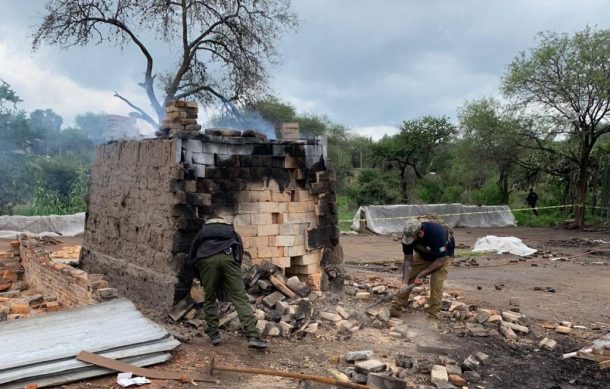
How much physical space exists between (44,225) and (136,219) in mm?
11791

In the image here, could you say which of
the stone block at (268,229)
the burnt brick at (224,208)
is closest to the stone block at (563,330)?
the stone block at (268,229)

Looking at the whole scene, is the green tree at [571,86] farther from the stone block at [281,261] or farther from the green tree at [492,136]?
the stone block at [281,261]

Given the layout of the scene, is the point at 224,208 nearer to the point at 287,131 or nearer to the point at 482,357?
the point at 287,131

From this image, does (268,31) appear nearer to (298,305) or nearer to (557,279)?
(557,279)

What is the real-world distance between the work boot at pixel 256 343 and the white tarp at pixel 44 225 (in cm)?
1370

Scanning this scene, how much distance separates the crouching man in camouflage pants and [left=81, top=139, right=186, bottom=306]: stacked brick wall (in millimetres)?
2868

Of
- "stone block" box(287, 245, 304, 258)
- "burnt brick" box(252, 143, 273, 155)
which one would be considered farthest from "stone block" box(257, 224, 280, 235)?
"burnt brick" box(252, 143, 273, 155)

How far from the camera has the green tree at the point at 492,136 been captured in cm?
2242

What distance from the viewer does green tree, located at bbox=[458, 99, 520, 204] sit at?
2242cm

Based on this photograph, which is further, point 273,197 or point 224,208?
point 273,197

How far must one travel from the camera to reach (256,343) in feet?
18.6

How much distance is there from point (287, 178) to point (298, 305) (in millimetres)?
1850

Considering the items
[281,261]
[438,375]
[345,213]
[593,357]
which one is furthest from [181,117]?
[345,213]

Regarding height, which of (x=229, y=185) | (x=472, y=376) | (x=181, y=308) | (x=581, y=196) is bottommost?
(x=472, y=376)
